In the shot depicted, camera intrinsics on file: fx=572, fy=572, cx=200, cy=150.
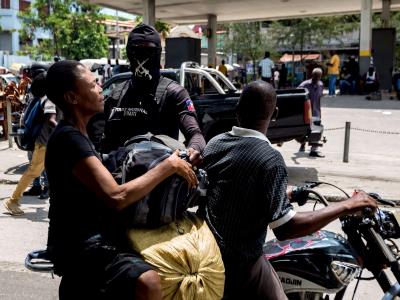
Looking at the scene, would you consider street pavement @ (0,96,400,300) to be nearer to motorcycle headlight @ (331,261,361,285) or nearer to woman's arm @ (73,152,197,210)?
motorcycle headlight @ (331,261,361,285)

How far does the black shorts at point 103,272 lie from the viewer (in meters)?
2.14

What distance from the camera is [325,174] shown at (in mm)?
10070

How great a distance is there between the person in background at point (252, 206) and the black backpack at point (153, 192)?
0.16 meters

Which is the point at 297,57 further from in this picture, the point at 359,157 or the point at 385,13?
the point at 359,157

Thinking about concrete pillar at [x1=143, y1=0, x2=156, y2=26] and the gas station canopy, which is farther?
the gas station canopy

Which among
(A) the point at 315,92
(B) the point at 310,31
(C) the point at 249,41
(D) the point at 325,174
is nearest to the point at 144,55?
(D) the point at 325,174

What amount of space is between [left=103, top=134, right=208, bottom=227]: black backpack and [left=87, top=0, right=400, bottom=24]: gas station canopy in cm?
2520

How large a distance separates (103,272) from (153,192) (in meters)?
0.36

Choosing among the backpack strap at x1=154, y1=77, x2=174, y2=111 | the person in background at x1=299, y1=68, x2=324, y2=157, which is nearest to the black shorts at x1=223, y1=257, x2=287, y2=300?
the backpack strap at x1=154, y1=77, x2=174, y2=111

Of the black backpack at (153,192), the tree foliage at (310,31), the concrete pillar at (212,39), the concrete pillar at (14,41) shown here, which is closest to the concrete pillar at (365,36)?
the concrete pillar at (212,39)

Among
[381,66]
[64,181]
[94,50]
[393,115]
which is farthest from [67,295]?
[94,50]

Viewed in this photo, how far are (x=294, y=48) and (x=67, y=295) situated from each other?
45259 millimetres

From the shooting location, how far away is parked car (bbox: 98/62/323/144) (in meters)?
9.69

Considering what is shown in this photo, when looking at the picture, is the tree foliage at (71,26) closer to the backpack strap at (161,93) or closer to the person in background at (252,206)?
the backpack strap at (161,93)
